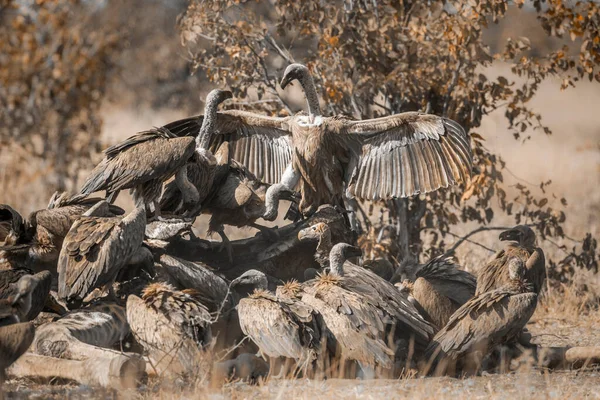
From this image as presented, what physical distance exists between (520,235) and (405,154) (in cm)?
119

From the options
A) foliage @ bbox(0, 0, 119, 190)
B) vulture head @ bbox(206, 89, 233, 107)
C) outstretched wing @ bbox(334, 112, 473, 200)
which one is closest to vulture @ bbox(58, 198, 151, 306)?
vulture head @ bbox(206, 89, 233, 107)

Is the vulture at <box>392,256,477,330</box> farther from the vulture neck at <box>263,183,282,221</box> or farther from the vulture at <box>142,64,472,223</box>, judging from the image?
the vulture neck at <box>263,183,282,221</box>

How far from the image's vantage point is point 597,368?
6.56m

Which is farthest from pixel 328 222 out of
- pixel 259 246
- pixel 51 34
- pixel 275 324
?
pixel 51 34

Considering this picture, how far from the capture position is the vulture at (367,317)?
611 centimetres

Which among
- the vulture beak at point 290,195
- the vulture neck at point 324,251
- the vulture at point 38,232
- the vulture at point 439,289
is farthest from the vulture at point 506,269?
Answer: the vulture at point 38,232

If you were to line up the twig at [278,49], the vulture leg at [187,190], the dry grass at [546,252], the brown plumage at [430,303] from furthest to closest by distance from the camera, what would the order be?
the twig at [278,49], the vulture leg at [187,190], the brown plumage at [430,303], the dry grass at [546,252]

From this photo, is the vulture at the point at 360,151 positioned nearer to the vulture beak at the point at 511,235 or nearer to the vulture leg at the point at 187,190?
the vulture beak at the point at 511,235

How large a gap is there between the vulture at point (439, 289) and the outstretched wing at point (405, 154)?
0.68m

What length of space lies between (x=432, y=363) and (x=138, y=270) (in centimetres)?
220

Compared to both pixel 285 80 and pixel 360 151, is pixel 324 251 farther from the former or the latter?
pixel 285 80

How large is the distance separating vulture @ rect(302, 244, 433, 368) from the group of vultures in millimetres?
13

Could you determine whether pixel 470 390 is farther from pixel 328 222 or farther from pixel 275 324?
pixel 328 222

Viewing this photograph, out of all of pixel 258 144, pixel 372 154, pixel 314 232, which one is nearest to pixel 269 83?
pixel 258 144
